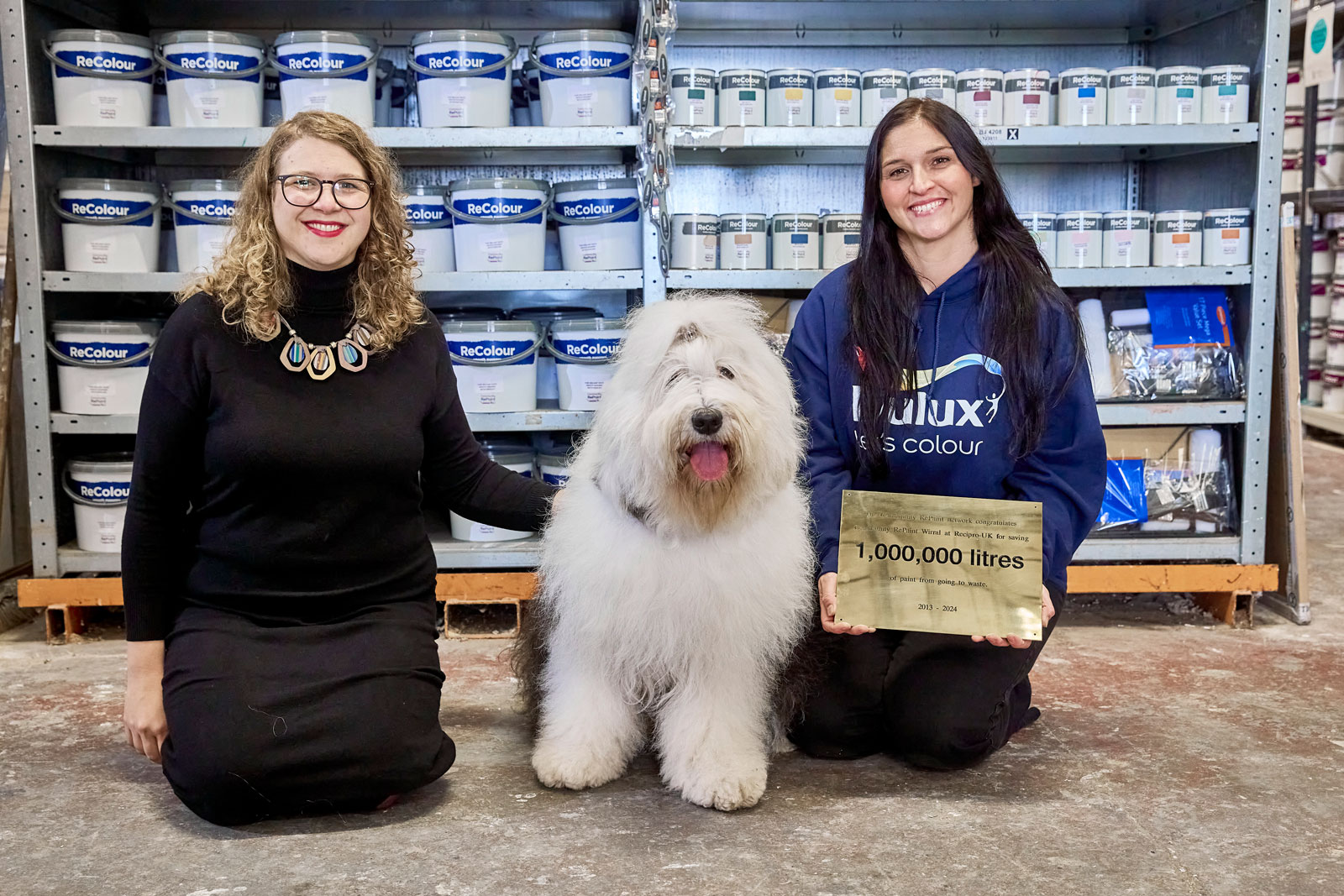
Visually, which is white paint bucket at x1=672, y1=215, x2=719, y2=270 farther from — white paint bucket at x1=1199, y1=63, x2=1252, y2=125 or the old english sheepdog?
white paint bucket at x1=1199, y1=63, x2=1252, y2=125

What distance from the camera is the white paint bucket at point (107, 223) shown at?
3277mm

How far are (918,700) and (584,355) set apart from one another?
59.4 inches

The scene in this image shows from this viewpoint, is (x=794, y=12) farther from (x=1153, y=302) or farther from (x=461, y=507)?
(x=461, y=507)

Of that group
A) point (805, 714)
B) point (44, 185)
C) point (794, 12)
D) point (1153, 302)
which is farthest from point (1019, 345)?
point (44, 185)

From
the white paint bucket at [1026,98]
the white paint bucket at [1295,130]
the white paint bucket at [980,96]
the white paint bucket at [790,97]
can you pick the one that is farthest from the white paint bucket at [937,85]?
the white paint bucket at [1295,130]

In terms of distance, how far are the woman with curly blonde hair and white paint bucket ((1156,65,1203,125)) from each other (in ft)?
7.70

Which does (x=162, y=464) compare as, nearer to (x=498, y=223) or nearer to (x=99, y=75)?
(x=498, y=223)

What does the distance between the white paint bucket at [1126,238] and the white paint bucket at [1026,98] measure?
37 centimetres

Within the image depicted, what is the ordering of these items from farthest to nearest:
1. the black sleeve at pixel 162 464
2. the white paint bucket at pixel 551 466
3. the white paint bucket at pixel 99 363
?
the white paint bucket at pixel 551 466 < the white paint bucket at pixel 99 363 < the black sleeve at pixel 162 464

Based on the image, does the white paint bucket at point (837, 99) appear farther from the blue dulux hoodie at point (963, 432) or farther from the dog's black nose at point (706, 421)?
the dog's black nose at point (706, 421)

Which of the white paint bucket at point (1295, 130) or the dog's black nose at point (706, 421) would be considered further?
the white paint bucket at point (1295, 130)

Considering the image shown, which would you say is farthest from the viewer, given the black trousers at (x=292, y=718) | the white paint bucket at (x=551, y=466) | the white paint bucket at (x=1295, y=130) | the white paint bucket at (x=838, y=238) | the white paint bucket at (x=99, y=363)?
the white paint bucket at (x=1295, y=130)

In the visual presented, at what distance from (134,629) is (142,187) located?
167 cm

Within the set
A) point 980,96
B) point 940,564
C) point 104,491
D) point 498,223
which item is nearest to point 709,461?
point 940,564
